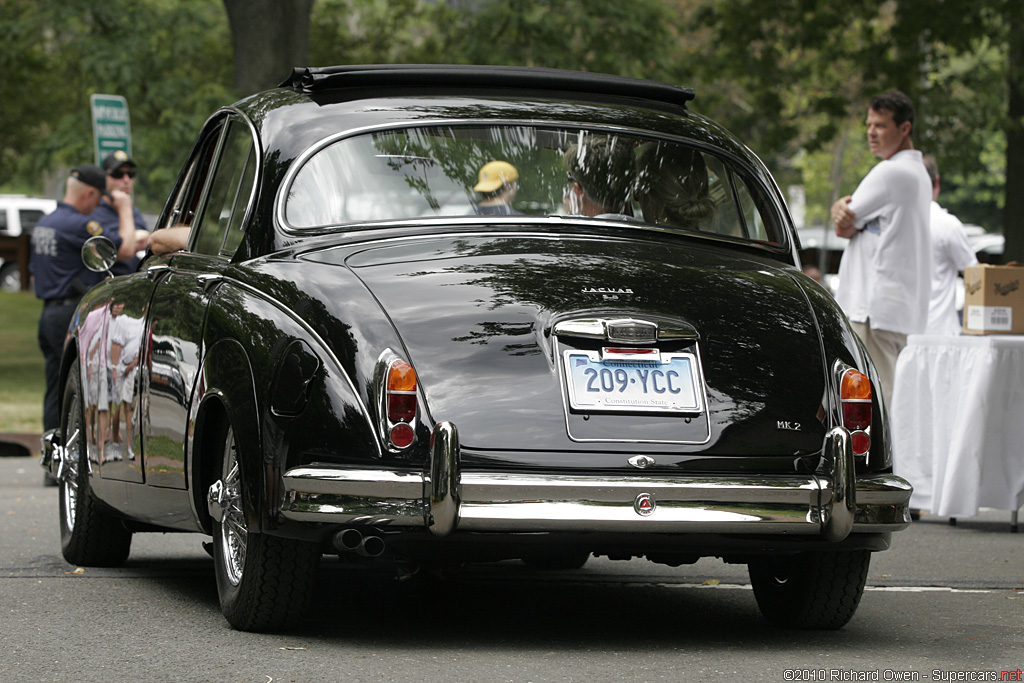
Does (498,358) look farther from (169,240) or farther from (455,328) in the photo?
(169,240)

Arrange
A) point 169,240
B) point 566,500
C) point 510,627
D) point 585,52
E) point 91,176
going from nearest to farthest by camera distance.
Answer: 1. point 566,500
2. point 510,627
3. point 169,240
4. point 91,176
5. point 585,52

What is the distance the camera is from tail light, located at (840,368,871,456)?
5105 mm

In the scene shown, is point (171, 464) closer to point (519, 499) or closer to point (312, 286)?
point (312, 286)

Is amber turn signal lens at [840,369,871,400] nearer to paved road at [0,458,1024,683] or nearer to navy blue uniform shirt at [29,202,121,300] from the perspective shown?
paved road at [0,458,1024,683]

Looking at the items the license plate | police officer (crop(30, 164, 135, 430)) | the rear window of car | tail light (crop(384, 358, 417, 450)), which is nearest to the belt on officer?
police officer (crop(30, 164, 135, 430))

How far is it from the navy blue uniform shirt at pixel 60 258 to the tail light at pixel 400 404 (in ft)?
22.6

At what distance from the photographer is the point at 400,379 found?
4758 mm

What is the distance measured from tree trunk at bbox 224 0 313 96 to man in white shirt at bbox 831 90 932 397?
32.3 feet

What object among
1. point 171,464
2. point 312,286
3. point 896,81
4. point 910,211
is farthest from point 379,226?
point 896,81

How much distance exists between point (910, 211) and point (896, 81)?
15.5 meters

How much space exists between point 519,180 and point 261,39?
A: 13.0 meters

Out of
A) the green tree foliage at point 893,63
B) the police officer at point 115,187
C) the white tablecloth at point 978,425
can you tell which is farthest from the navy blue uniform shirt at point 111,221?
the green tree foliage at point 893,63

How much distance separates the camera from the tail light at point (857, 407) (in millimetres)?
5105

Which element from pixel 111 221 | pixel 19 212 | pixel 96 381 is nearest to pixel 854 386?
pixel 96 381
